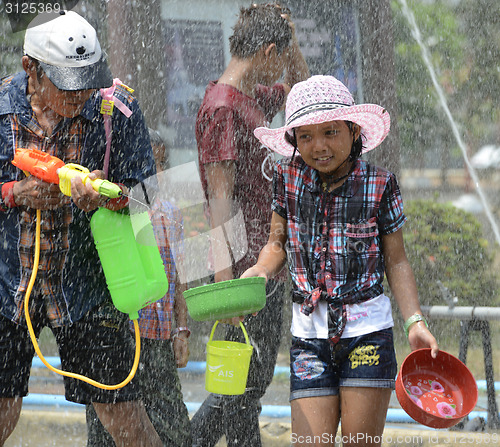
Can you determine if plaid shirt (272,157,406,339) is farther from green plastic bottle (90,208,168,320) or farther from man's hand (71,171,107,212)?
man's hand (71,171,107,212)

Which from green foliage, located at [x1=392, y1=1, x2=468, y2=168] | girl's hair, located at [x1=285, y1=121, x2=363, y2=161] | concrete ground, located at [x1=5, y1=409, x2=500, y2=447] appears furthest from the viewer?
green foliage, located at [x1=392, y1=1, x2=468, y2=168]

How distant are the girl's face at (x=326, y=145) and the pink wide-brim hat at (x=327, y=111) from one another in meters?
0.05

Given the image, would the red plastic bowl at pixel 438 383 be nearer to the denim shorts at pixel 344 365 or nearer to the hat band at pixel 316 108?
the denim shorts at pixel 344 365

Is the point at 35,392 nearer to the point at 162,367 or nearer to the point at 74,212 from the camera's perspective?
the point at 162,367

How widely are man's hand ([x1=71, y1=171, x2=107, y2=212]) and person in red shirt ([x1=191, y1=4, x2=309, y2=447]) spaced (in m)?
0.79

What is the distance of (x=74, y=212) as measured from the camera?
2754 millimetres

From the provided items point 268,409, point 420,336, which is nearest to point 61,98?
point 420,336

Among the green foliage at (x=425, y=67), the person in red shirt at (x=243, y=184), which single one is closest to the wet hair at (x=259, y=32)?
the person in red shirt at (x=243, y=184)

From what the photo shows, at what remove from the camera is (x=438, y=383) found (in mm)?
2678

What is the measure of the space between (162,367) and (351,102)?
53.0 inches

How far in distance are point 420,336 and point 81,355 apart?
3.94ft

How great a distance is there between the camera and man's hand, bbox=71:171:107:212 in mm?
2520

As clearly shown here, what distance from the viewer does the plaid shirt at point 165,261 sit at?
127 inches

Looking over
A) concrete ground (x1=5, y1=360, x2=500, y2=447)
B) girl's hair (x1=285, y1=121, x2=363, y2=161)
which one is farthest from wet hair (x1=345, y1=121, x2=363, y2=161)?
concrete ground (x1=5, y1=360, x2=500, y2=447)
